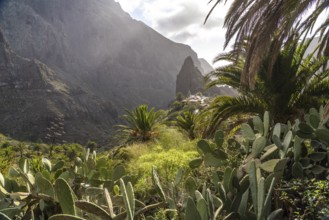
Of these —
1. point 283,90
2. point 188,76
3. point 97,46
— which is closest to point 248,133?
point 283,90

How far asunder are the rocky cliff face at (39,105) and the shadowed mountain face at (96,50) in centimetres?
109

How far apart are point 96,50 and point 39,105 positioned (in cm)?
9816

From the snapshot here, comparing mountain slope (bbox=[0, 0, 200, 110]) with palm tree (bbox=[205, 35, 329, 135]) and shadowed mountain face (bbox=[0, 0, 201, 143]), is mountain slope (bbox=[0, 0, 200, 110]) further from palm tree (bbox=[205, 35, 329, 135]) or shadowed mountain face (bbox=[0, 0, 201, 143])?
palm tree (bbox=[205, 35, 329, 135])

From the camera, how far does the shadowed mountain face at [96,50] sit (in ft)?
449

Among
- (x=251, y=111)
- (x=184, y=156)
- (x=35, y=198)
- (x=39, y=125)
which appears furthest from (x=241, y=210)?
(x=39, y=125)

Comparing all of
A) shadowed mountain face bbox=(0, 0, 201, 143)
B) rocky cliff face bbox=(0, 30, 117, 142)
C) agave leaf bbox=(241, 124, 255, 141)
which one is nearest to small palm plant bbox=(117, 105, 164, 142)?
agave leaf bbox=(241, 124, 255, 141)

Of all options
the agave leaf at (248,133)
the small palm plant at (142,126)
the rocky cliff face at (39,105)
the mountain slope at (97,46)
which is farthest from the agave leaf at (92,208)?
the mountain slope at (97,46)

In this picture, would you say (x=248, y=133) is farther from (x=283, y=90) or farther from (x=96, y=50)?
(x=96, y=50)

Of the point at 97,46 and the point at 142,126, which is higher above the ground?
the point at 97,46

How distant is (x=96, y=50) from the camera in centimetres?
16575

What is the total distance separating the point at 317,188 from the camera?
262 cm

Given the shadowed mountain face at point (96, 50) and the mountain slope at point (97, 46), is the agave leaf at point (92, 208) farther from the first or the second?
the mountain slope at point (97, 46)

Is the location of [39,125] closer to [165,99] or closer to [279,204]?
[279,204]

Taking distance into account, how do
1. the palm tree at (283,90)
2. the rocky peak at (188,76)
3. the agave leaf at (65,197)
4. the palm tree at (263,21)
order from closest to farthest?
the agave leaf at (65,197) < the palm tree at (263,21) < the palm tree at (283,90) < the rocky peak at (188,76)
